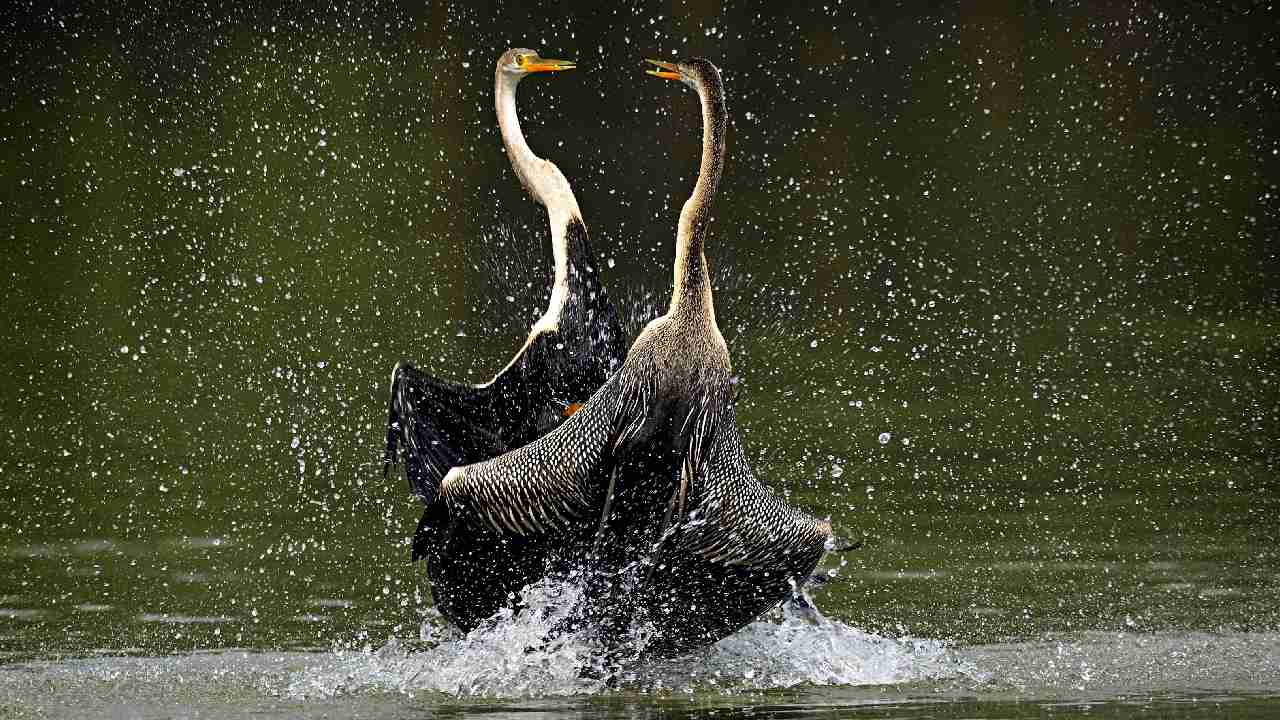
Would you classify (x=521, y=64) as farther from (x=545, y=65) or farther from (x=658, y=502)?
(x=658, y=502)

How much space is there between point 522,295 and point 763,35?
8810mm

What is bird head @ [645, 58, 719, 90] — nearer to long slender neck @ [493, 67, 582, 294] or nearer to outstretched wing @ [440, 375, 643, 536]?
long slender neck @ [493, 67, 582, 294]

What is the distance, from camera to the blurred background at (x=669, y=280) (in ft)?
26.2

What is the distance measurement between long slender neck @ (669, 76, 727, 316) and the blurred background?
1.41 metres

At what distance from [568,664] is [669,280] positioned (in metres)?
8.96

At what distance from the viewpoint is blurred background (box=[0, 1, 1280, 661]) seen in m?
8.00

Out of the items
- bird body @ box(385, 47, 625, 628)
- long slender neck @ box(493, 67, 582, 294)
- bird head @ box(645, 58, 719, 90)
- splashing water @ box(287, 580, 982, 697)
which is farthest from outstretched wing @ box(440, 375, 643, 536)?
bird head @ box(645, 58, 719, 90)

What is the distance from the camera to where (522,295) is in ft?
43.1

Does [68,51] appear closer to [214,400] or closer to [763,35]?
[763,35]

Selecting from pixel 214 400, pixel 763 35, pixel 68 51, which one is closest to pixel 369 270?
pixel 214 400

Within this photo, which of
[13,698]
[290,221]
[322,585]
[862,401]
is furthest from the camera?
[290,221]

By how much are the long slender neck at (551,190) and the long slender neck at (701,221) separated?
22.6 inches

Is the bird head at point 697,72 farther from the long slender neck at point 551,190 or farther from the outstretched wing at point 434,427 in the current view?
the outstretched wing at point 434,427

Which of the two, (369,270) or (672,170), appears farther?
(672,170)
